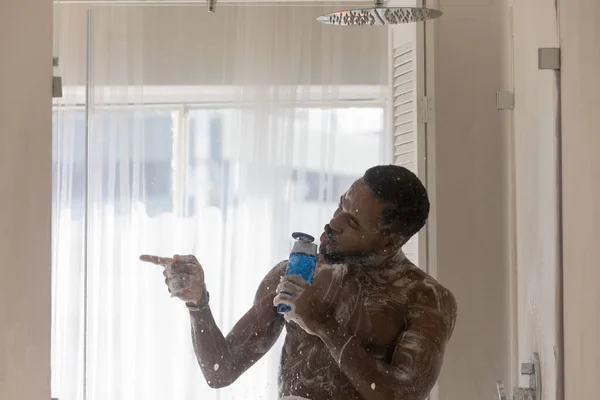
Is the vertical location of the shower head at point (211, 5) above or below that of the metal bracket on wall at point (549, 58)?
above

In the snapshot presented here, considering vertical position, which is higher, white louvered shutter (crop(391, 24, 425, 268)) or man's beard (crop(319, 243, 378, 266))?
white louvered shutter (crop(391, 24, 425, 268))

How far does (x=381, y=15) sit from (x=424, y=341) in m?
0.68

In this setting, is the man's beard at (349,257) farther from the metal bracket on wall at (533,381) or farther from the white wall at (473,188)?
the white wall at (473,188)

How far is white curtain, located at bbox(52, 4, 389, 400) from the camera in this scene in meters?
2.13

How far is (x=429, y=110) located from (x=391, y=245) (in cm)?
53

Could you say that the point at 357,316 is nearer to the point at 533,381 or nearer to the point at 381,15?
the point at 533,381

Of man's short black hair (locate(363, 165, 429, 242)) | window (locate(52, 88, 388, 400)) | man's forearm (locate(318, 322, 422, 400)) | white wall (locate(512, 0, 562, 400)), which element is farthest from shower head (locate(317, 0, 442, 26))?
man's forearm (locate(318, 322, 422, 400))

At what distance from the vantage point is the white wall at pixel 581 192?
111cm

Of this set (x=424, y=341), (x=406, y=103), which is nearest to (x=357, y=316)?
(x=424, y=341)

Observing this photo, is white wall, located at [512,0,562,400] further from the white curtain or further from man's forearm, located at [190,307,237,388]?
man's forearm, located at [190,307,237,388]

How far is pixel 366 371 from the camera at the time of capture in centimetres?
144

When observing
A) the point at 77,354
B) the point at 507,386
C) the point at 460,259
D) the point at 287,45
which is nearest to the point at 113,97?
the point at 287,45
